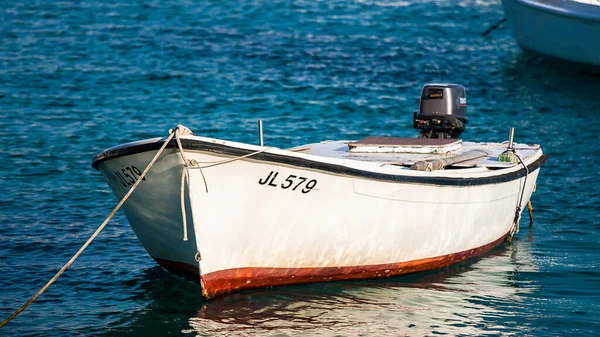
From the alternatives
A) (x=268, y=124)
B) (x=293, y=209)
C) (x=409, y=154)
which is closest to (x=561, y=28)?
(x=268, y=124)

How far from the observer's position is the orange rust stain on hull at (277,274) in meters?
10.2

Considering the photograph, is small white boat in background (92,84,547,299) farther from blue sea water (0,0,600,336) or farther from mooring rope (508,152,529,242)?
mooring rope (508,152,529,242)

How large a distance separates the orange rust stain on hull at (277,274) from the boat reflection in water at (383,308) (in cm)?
10

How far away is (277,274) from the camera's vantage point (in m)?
10.5

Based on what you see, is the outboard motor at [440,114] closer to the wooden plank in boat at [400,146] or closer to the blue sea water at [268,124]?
the wooden plank in boat at [400,146]

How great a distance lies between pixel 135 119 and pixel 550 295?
1265 centimetres

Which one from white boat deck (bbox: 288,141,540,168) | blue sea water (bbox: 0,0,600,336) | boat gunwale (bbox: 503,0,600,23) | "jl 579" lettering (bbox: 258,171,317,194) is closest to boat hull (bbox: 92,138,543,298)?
"jl 579" lettering (bbox: 258,171,317,194)

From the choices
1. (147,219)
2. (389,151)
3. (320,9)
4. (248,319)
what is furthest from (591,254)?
(320,9)

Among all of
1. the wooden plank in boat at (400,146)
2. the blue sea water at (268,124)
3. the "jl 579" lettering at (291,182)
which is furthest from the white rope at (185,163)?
the wooden plank in boat at (400,146)

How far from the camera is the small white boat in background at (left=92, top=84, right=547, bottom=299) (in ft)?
31.7

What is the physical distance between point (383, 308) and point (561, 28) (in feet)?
59.8

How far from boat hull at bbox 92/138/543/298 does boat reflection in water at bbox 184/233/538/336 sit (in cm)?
17

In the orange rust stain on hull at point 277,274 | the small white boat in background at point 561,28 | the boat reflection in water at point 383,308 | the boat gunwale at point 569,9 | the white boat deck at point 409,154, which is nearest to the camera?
the boat reflection in water at point 383,308

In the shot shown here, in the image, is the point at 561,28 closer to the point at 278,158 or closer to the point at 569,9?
the point at 569,9
